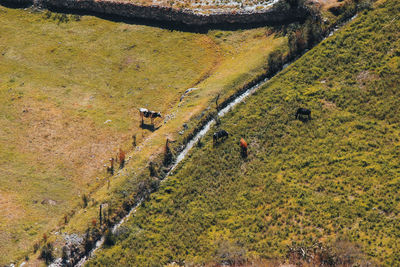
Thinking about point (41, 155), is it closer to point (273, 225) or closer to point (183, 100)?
point (183, 100)

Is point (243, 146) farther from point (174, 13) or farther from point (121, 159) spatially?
point (174, 13)

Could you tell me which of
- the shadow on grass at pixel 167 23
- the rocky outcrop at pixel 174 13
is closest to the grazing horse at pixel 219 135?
the shadow on grass at pixel 167 23

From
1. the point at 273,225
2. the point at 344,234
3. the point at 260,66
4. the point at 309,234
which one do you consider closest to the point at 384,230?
the point at 344,234

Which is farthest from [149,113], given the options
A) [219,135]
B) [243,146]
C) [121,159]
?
[243,146]

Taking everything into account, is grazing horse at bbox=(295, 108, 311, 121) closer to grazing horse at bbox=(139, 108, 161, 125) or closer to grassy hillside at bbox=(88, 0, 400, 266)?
grassy hillside at bbox=(88, 0, 400, 266)

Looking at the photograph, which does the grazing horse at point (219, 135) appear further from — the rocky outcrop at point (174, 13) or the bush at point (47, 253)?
the rocky outcrop at point (174, 13)
